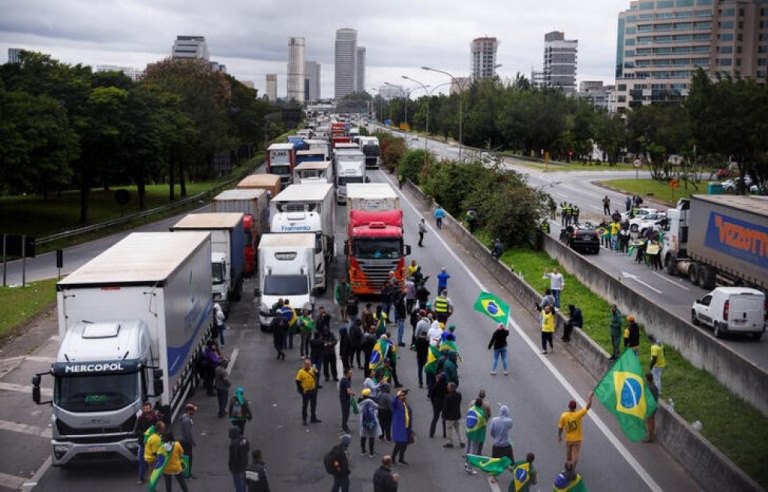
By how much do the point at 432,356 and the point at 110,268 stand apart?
24.8ft

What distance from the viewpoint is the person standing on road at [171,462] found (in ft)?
50.5

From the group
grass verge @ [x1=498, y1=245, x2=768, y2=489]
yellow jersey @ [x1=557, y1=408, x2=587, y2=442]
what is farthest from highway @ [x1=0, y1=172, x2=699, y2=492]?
grass verge @ [x1=498, y1=245, x2=768, y2=489]

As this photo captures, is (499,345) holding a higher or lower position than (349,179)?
lower

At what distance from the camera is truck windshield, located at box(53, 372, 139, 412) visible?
16.7 meters

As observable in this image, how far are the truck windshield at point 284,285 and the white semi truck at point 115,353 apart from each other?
28.6 ft

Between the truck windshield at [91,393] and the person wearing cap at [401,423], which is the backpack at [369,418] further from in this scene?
the truck windshield at [91,393]

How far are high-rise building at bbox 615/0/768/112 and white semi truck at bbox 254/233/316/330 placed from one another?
139m

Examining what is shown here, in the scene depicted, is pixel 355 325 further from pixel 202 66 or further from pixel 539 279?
pixel 202 66

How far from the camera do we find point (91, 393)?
1678 cm

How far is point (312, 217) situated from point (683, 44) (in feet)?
516

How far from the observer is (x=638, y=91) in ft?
611

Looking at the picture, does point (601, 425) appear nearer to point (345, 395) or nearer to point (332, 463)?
point (345, 395)

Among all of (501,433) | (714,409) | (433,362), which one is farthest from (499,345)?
(501,433)

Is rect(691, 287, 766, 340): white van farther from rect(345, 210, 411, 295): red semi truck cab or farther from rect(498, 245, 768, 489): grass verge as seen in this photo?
rect(345, 210, 411, 295): red semi truck cab
